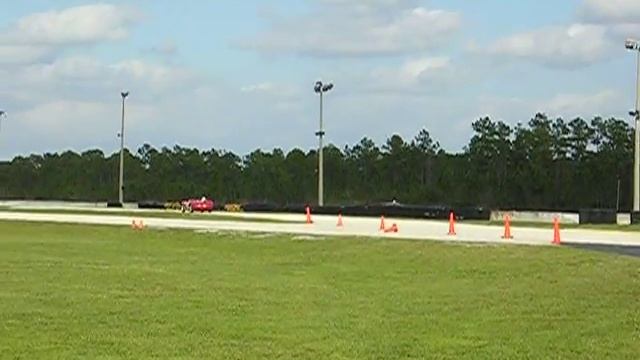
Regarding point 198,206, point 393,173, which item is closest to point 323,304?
point 198,206

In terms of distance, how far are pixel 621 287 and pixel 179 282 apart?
7.17 meters

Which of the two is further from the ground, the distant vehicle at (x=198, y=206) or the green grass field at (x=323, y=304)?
the distant vehicle at (x=198, y=206)

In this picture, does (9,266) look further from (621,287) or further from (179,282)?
(621,287)

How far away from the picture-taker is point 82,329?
1411 centimetres

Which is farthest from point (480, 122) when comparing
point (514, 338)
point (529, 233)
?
point (514, 338)

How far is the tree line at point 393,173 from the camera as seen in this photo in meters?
104

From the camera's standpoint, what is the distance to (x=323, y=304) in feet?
56.9

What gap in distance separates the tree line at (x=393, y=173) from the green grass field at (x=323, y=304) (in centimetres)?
6753

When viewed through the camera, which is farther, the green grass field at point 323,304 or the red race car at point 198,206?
the red race car at point 198,206

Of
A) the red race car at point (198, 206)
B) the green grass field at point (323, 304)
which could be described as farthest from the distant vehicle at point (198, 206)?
the green grass field at point (323, 304)

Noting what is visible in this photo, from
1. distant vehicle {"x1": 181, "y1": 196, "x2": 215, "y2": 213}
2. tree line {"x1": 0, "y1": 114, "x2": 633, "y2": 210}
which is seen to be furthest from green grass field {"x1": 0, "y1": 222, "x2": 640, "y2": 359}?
tree line {"x1": 0, "y1": 114, "x2": 633, "y2": 210}

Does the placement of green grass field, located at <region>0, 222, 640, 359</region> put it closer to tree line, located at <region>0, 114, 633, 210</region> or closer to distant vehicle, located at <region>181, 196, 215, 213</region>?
distant vehicle, located at <region>181, 196, 215, 213</region>

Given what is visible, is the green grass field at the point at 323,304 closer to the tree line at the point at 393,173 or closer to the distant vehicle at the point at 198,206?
the distant vehicle at the point at 198,206

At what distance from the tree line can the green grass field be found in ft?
222
